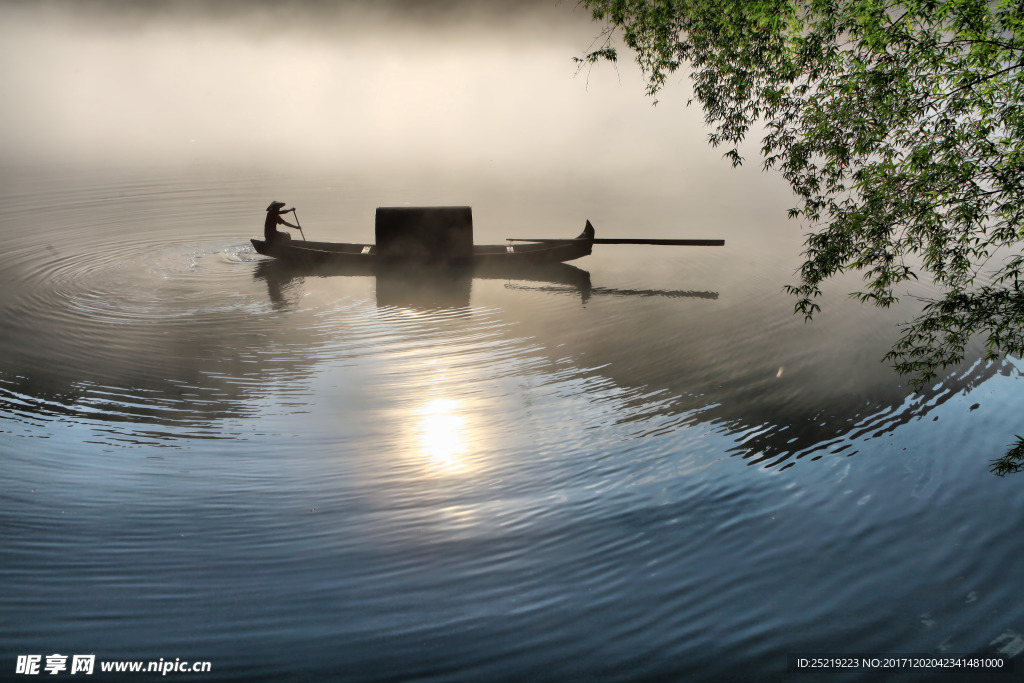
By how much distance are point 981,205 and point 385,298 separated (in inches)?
628

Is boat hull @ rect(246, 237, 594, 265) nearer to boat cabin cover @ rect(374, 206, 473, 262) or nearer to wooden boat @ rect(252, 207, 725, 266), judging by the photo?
wooden boat @ rect(252, 207, 725, 266)

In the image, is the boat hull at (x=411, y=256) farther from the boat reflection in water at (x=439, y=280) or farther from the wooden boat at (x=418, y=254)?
the boat reflection in water at (x=439, y=280)

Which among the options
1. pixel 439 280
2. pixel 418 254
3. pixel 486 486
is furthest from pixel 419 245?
pixel 486 486

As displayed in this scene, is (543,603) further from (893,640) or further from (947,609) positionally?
(947,609)

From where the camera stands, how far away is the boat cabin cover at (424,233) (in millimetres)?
25234

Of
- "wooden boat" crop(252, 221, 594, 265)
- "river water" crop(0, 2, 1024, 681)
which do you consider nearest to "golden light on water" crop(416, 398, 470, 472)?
"river water" crop(0, 2, 1024, 681)

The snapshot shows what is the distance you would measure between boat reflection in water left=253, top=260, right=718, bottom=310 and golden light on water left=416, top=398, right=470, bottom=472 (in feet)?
25.4

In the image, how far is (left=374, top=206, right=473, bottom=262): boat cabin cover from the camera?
82.8 ft

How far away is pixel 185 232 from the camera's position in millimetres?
31844

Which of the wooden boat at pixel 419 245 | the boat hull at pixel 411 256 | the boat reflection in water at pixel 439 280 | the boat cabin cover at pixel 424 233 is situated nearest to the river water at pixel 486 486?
the boat reflection in water at pixel 439 280

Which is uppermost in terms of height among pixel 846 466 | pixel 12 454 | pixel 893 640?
pixel 12 454

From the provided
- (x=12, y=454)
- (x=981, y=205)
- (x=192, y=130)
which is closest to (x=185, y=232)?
(x=12, y=454)

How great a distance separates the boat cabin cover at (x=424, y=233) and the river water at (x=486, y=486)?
3.31 meters

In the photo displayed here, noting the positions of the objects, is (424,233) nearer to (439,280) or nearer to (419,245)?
(419,245)
